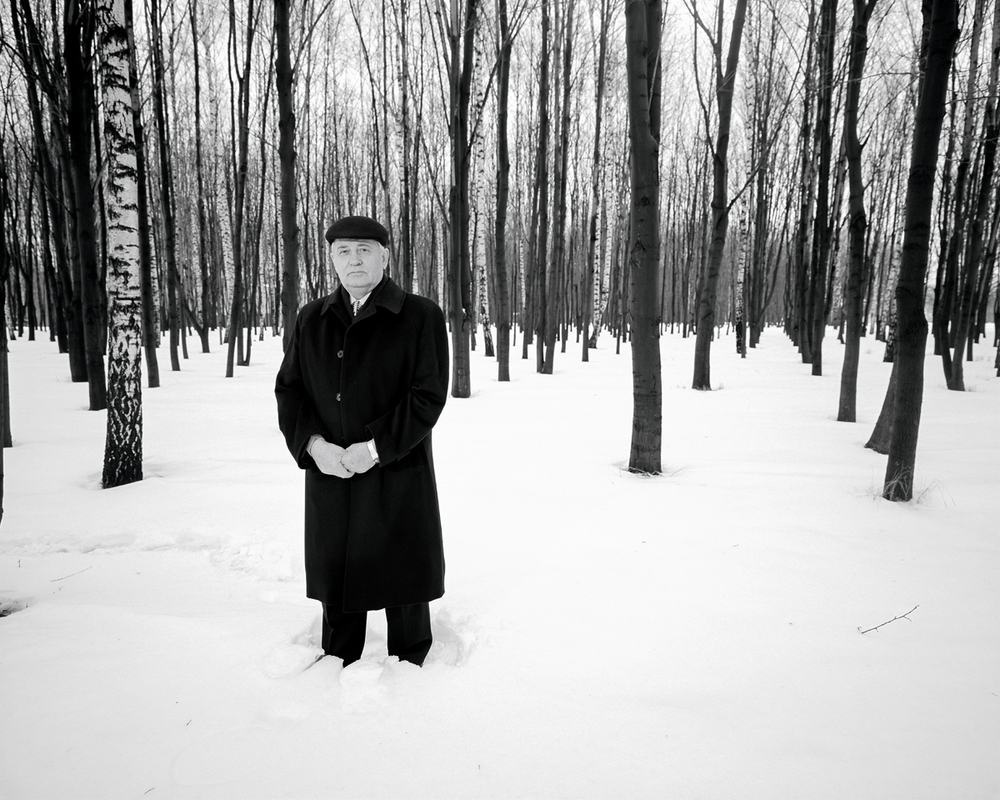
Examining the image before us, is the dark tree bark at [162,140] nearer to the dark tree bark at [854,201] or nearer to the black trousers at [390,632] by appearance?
the dark tree bark at [854,201]

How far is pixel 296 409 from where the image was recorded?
1878 mm

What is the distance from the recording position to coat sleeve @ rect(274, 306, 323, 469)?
1.84 m

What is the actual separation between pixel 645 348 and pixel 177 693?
3472mm

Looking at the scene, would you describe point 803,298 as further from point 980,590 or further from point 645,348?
point 980,590

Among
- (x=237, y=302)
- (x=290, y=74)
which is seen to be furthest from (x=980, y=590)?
(x=237, y=302)

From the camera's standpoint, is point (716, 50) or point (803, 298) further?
point (803, 298)

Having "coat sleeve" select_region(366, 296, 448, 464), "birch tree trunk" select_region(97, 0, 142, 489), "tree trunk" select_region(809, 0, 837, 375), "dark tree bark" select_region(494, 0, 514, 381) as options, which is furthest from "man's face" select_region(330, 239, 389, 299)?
"tree trunk" select_region(809, 0, 837, 375)

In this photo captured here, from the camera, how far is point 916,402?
3475 mm

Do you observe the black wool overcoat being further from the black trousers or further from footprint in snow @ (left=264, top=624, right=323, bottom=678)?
footprint in snow @ (left=264, top=624, right=323, bottom=678)

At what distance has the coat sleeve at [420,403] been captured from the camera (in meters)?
1.73

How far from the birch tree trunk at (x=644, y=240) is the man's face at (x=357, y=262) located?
261cm

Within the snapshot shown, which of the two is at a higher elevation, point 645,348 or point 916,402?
point 645,348

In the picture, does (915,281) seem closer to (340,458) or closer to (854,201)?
(854,201)

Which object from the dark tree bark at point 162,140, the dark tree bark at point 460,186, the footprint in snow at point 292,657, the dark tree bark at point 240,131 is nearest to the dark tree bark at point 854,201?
the dark tree bark at point 460,186
